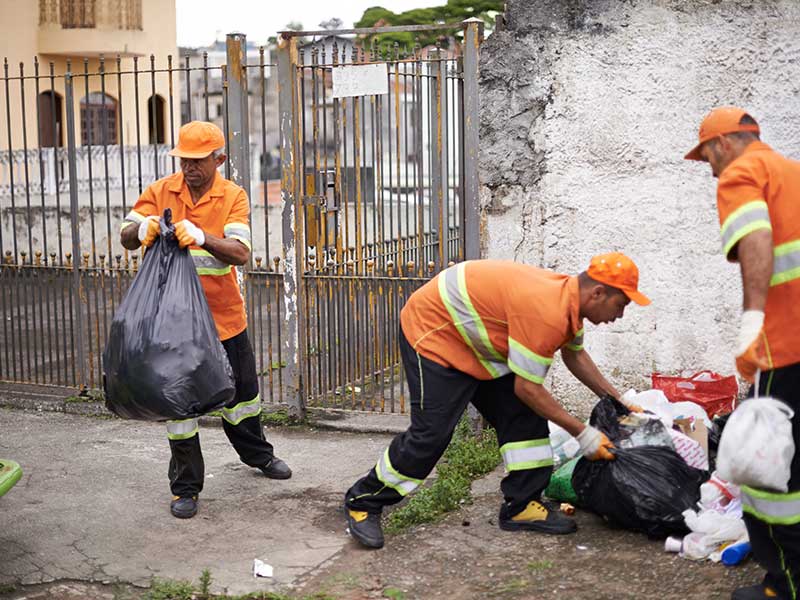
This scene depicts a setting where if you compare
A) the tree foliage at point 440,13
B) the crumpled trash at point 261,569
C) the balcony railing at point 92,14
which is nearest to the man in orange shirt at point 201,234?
the crumpled trash at point 261,569

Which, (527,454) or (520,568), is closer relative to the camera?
(520,568)

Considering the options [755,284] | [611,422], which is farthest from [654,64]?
[755,284]

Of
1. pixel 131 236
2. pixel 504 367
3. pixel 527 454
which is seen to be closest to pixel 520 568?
pixel 527 454

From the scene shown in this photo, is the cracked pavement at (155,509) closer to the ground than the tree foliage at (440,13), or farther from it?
closer to the ground

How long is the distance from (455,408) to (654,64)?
88.1 inches

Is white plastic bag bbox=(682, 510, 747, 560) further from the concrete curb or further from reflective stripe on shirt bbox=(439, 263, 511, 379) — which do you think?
the concrete curb

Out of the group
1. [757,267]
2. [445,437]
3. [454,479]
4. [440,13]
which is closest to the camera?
[757,267]

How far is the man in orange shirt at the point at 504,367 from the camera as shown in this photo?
4.14 meters

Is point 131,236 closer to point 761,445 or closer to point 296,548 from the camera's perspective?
point 296,548

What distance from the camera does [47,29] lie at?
72.7ft

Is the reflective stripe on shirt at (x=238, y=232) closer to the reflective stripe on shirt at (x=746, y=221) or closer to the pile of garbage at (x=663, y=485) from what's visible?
the pile of garbage at (x=663, y=485)

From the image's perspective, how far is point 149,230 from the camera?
4.90 m

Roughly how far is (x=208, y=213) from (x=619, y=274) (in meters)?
2.13

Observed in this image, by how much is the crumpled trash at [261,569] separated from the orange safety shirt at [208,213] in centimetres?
130
